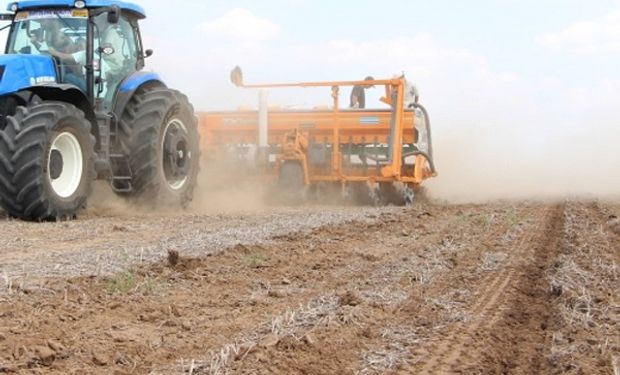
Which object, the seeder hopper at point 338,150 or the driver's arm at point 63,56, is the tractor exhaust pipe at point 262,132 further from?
the driver's arm at point 63,56

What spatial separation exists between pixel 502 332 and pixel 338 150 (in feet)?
28.3

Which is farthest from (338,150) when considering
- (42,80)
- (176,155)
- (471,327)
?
(471,327)

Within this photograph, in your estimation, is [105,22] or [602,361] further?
[105,22]

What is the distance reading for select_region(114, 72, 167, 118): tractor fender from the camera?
29.0ft

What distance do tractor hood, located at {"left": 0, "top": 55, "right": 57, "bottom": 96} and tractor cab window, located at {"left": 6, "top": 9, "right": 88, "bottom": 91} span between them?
0.38 metres

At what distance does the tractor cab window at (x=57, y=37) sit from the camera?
27.9ft

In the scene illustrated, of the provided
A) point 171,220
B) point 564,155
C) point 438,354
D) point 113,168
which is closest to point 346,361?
point 438,354

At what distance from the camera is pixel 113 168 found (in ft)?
29.1

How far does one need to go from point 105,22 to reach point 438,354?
660cm

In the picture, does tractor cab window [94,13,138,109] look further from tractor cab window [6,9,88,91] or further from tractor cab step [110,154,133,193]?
tractor cab step [110,154,133,193]

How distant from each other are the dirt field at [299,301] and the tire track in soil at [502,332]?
0.5 inches

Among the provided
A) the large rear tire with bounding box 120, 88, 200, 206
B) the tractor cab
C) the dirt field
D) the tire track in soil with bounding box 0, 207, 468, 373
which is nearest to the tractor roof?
the tractor cab

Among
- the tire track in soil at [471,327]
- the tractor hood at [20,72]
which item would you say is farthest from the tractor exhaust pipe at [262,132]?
the tire track in soil at [471,327]

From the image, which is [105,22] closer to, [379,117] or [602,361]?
[379,117]
